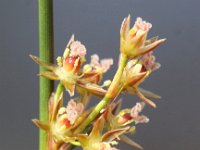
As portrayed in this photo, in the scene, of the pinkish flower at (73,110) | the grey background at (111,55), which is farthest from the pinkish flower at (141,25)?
the grey background at (111,55)

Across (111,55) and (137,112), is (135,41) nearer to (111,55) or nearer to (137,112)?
(137,112)

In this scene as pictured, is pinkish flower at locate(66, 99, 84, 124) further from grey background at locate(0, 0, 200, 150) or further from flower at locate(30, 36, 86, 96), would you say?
grey background at locate(0, 0, 200, 150)

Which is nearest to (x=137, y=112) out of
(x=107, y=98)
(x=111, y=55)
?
(x=107, y=98)

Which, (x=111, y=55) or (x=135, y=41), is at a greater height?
(x=111, y=55)

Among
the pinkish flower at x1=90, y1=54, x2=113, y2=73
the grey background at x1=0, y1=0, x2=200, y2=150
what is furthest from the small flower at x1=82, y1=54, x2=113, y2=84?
the grey background at x1=0, y1=0, x2=200, y2=150
